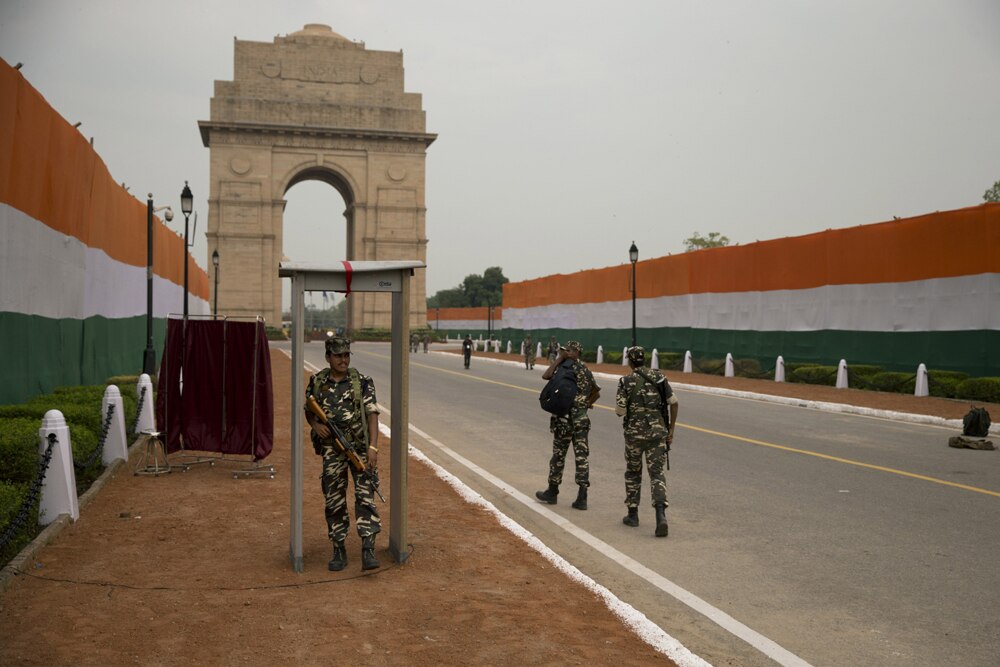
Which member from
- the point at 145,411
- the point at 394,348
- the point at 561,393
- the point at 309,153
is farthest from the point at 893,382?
the point at 309,153

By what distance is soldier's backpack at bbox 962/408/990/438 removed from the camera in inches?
553

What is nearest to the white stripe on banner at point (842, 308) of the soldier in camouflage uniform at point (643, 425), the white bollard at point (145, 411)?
the soldier in camouflage uniform at point (643, 425)

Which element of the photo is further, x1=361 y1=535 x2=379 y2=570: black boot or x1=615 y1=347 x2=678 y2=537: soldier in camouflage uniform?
x1=615 y1=347 x2=678 y2=537: soldier in camouflage uniform

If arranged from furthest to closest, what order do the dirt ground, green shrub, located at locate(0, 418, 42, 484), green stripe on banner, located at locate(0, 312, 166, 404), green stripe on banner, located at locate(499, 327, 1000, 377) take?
green stripe on banner, located at locate(499, 327, 1000, 377) < green stripe on banner, located at locate(0, 312, 166, 404) < green shrub, located at locate(0, 418, 42, 484) < the dirt ground

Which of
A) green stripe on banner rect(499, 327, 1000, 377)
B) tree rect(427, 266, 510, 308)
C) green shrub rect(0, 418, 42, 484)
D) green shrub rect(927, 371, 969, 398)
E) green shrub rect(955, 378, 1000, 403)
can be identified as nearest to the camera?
green shrub rect(0, 418, 42, 484)

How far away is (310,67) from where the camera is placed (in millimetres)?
76688

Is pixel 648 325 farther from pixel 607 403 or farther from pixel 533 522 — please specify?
pixel 533 522

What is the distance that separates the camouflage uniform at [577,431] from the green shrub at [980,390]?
14.3 meters

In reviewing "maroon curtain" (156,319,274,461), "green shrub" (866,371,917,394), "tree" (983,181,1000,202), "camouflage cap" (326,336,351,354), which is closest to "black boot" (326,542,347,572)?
"camouflage cap" (326,336,351,354)

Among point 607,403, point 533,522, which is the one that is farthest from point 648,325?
point 533,522

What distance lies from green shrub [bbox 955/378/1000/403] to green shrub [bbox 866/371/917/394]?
2.13 m

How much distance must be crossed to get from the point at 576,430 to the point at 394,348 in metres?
2.86

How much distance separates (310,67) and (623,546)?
74.4m

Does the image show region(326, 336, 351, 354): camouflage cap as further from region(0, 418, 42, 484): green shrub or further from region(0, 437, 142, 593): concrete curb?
region(0, 418, 42, 484): green shrub
